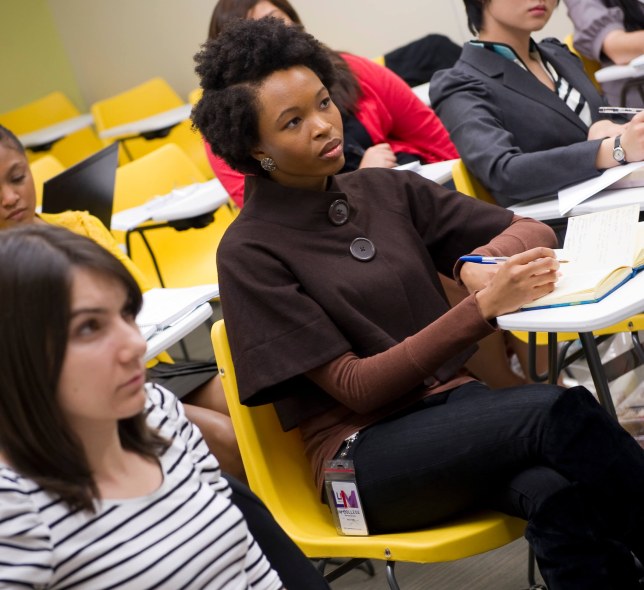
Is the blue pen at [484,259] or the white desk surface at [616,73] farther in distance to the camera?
the white desk surface at [616,73]

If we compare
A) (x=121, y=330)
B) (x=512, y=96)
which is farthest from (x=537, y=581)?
(x=121, y=330)

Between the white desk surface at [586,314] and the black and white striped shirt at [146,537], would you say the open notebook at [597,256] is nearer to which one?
the white desk surface at [586,314]

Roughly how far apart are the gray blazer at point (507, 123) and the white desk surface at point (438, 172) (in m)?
0.10

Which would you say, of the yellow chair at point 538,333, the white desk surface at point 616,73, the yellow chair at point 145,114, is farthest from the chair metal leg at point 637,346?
the yellow chair at point 145,114

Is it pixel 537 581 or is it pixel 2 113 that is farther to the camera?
pixel 2 113

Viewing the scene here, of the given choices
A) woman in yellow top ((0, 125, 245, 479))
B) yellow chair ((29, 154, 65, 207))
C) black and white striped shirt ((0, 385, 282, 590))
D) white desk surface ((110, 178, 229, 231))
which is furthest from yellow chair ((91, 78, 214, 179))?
black and white striped shirt ((0, 385, 282, 590))

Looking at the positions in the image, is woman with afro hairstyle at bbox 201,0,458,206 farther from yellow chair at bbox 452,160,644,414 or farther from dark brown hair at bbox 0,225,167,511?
dark brown hair at bbox 0,225,167,511

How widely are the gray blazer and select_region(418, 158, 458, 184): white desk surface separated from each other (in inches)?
3.9

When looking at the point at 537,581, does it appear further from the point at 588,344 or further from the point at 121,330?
the point at 121,330

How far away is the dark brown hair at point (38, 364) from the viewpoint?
44.1 inches

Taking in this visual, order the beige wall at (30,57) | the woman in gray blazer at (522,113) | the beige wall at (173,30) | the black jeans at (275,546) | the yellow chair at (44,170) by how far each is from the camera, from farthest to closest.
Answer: the beige wall at (30,57)
the beige wall at (173,30)
the yellow chair at (44,170)
the woman in gray blazer at (522,113)
the black jeans at (275,546)

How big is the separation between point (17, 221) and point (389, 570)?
144 cm

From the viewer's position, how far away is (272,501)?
1.91 m

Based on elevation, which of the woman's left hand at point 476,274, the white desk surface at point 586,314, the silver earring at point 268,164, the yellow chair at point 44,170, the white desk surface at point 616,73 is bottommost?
the yellow chair at point 44,170
